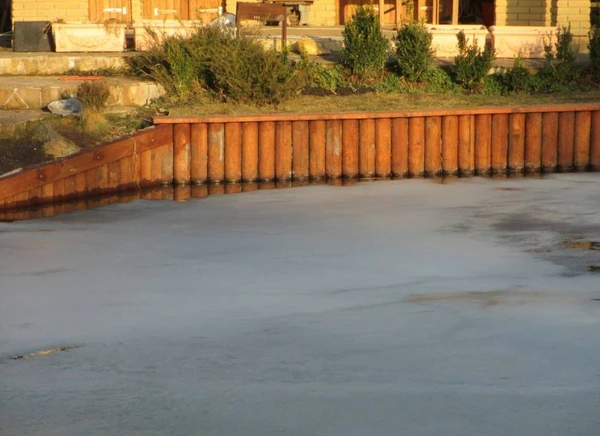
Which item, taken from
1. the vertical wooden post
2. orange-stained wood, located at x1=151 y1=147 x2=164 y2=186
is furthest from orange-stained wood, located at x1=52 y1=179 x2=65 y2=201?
the vertical wooden post

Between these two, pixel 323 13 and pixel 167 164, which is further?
pixel 323 13

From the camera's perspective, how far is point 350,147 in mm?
12734

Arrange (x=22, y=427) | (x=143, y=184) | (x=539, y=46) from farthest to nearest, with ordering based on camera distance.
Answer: (x=539, y=46)
(x=143, y=184)
(x=22, y=427)

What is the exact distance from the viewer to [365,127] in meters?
12.7

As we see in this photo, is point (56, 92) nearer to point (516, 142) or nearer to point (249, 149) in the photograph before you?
point (249, 149)

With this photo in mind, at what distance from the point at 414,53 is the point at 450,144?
2.51 meters

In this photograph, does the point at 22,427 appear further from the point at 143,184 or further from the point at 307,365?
the point at 143,184

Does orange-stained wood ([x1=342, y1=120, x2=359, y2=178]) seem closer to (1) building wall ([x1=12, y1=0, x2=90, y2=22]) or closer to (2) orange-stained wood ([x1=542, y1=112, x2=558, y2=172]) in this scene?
Result: (2) orange-stained wood ([x1=542, y1=112, x2=558, y2=172])

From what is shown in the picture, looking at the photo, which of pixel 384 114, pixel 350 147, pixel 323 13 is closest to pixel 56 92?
pixel 350 147

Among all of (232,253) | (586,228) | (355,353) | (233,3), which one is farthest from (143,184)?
(233,3)

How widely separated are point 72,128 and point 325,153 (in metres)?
2.87

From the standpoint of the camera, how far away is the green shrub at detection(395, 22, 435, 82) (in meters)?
15.1

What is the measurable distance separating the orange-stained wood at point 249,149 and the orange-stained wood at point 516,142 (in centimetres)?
304

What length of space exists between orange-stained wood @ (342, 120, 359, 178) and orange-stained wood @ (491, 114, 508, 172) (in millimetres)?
1678
